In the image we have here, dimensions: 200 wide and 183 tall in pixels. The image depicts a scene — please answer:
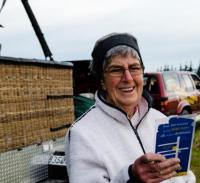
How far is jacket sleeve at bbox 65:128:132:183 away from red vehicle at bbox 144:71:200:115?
10.0 m

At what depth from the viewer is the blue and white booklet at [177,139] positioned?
2.12 m

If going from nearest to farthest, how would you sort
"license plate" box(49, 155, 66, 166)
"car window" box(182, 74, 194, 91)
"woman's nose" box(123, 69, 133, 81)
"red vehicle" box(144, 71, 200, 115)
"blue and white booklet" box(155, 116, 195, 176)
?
"blue and white booklet" box(155, 116, 195, 176) → "woman's nose" box(123, 69, 133, 81) → "license plate" box(49, 155, 66, 166) → "red vehicle" box(144, 71, 200, 115) → "car window" box(182, 74, 194, 91)

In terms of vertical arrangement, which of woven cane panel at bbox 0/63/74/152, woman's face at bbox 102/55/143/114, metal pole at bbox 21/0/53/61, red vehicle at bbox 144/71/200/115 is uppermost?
metal pole at bbox 21/0/53/61

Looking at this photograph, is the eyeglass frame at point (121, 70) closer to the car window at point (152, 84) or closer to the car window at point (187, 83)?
the car window at point (152, 84)

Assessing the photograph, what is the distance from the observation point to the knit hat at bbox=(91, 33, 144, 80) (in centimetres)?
256

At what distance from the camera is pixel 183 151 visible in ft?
7.10

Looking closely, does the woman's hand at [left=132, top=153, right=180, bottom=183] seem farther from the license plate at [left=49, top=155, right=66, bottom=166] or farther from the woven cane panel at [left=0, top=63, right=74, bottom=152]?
the license plate at [left=49, top=155, right=66, bottom=166]

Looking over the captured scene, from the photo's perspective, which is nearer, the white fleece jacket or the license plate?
the white fleece jacket

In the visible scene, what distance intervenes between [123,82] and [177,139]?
0.47 metres

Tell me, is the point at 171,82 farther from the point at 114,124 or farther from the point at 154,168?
the point at 154,168

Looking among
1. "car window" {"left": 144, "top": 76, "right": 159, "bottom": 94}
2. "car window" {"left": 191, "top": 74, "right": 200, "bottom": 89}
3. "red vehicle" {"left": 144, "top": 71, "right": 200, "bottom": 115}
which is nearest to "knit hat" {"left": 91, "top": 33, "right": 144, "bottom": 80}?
"red vehicle" {"left": 144, "top": 71, "right": 200, "bottom": 115}

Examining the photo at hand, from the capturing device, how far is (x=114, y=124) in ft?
8.29

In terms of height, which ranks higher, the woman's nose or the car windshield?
the woman's nose

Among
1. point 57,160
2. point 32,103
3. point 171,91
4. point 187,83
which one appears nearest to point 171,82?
point 171,91
